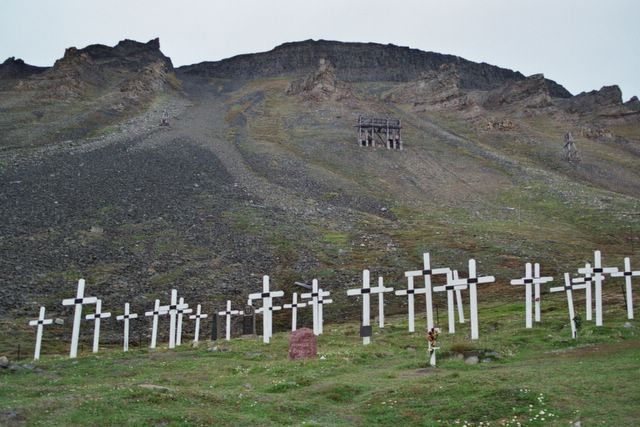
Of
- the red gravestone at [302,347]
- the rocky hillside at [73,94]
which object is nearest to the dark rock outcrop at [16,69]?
the rocky hillside at [73,94]

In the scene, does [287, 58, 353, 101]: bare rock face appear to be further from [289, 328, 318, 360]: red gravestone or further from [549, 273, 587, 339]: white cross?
[289, 328, 318, 360]: red gravestone

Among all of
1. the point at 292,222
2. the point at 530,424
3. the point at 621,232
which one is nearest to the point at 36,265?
the point at 292,222

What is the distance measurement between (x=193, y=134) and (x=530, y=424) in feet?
289

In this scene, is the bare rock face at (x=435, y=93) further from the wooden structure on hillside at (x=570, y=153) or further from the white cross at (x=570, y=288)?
the white cross at (x=570, y=288)

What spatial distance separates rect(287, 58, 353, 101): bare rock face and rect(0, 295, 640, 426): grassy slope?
365 feet

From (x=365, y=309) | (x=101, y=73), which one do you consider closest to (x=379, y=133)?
(x=101, y=73)

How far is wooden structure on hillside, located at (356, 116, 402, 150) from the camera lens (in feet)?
325

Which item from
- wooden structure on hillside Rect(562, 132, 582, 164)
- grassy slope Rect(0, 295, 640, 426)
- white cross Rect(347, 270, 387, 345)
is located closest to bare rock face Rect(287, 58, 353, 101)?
wooden structure on hillside Rect(562, 132, 582, 164)

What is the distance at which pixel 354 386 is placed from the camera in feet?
52.7

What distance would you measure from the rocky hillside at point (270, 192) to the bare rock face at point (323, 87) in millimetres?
480

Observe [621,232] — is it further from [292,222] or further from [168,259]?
[168,259]

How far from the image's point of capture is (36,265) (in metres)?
40.6

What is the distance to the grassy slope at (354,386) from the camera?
1266 centimetres

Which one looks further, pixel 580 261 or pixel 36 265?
pixel 580 261
